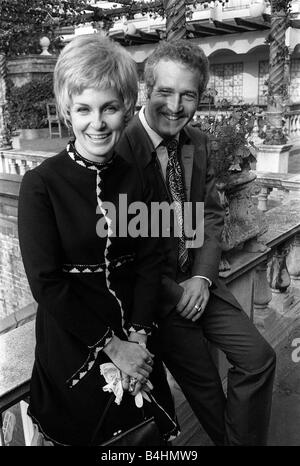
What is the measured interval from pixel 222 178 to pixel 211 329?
0.89 metres

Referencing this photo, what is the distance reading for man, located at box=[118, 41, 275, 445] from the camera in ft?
6.52

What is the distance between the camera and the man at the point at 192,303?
1988 millimetres

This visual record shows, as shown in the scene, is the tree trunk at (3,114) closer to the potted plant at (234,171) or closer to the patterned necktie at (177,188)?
the potted plant at (234,171)

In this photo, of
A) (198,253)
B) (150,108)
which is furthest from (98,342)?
(150,108)

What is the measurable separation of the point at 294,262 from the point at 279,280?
0.30 meters

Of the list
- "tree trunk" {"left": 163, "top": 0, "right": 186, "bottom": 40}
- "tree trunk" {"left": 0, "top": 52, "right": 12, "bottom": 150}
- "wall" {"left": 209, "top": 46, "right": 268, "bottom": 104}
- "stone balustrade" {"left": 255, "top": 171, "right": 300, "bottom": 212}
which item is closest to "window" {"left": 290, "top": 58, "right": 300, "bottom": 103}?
"wall" {"left": 209, "top": 46, "right": 268, "bottom": 104}

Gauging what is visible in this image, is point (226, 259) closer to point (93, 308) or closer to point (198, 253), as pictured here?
point (198, 253)

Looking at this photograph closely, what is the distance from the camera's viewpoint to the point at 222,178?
2.56 metres

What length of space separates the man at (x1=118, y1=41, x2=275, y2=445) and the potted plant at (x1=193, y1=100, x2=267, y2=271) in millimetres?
372

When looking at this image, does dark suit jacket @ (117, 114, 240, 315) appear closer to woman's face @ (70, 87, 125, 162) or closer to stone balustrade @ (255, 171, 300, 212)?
woman's face @ (70, 87, 125, 162)

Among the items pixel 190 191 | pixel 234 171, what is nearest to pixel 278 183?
pixel 234 171

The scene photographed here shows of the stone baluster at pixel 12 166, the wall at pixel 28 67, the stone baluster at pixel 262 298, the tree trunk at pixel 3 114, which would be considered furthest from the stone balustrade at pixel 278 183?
the wall at pixel 28 67

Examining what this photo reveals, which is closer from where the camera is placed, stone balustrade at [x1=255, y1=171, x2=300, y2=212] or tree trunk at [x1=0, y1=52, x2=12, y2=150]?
stone balustrade at [x1=255, y1=171, x2=300, y2=212]

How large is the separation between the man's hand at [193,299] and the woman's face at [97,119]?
2.56 ft
